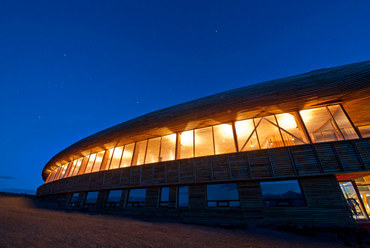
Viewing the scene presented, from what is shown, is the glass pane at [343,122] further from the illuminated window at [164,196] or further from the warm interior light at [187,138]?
the illuminated window at [164,196]

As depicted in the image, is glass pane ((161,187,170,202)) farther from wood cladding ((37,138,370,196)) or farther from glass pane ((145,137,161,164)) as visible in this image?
glass pane ((145,137,161,164))

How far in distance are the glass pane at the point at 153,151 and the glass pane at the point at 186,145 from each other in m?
2.12

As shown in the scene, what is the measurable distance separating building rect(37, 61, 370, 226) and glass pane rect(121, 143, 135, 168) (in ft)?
1.60

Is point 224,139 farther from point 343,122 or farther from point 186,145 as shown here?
point 343,122

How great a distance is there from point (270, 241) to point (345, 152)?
639 cm

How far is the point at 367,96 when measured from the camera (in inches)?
356

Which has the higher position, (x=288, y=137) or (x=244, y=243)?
(x=288, y=137)

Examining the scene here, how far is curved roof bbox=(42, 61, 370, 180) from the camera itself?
8469 mm

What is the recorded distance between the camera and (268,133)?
34.4 ft

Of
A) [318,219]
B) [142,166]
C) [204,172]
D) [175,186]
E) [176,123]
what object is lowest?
[318,219]

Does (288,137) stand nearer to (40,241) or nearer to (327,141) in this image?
(327,141)

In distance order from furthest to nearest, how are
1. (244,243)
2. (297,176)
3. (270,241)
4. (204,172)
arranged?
(204,172) → (297,176) → (270,241) → (244,243)

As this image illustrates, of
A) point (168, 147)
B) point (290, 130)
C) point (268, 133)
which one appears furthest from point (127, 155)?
point (290, 130)

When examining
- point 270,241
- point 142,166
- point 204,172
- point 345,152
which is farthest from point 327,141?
point 142,166
